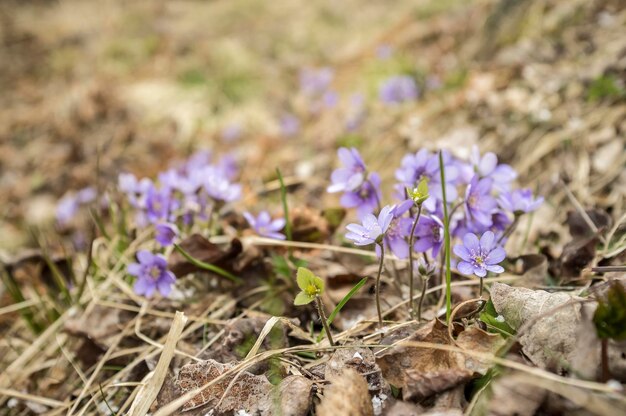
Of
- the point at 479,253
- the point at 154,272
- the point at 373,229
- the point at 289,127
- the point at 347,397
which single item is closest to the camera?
the point at 347,397

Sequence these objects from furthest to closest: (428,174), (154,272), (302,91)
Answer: (302,91) → (154,272) → (428,174)

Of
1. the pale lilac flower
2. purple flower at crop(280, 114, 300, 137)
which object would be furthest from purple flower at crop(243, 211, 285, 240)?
purple flower at crop(280, 114, 300, 137)

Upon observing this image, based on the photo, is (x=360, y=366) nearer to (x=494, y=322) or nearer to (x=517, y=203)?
(x=494, y=322)

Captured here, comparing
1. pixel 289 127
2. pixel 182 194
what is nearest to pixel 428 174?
pixel 182 194

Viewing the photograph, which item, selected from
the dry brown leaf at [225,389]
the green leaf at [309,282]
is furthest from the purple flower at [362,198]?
the dry brown leaf at [225,389]

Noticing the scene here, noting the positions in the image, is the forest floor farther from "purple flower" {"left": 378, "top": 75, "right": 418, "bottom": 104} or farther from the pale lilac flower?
the pale lilac flower

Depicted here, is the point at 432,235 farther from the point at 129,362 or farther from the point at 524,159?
the point at 524,159
